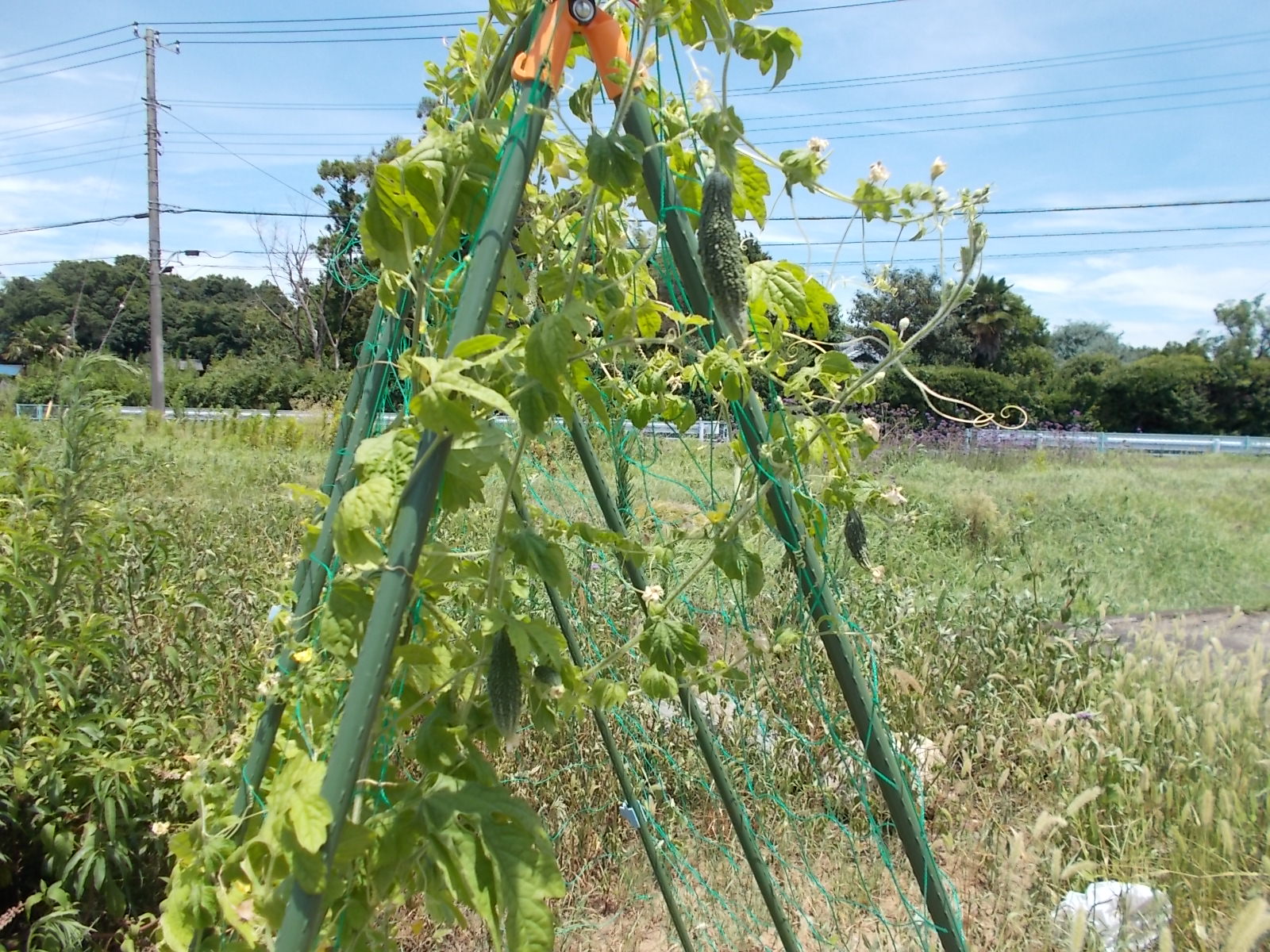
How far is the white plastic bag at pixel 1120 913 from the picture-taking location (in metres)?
2.13

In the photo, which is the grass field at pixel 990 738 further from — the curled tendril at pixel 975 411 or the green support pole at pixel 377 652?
the green support pole at pixel 377 652

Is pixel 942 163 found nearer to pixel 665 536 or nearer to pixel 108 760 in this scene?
pixel 665 536

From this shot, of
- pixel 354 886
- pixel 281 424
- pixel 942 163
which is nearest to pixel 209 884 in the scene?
pixel 354 886

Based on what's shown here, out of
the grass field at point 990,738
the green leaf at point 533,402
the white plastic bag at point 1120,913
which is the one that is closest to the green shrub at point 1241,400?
the grass field at point 990,738

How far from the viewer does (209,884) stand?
144 centimetres

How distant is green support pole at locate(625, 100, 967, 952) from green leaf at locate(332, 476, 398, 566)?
53 cm

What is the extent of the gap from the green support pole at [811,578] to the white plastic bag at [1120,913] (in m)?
1.00

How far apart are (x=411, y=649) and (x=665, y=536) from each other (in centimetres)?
94

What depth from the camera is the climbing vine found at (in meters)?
1.01

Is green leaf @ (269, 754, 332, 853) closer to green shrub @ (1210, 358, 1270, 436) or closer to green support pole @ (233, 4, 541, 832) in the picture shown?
green support pole @ (233, 4, 541, 832)

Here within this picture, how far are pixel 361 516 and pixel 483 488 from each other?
34 cm

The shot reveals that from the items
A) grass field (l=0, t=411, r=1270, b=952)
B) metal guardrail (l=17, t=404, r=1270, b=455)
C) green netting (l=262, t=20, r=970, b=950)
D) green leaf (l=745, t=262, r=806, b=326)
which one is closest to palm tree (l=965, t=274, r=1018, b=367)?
metal guardrail (l=17, t=404, r=1270, b=455)

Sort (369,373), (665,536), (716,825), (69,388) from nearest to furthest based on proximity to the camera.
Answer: (369,373), (665,536), (69,388), (716,825)

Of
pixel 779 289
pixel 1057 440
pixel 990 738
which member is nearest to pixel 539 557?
pixel 779 289
